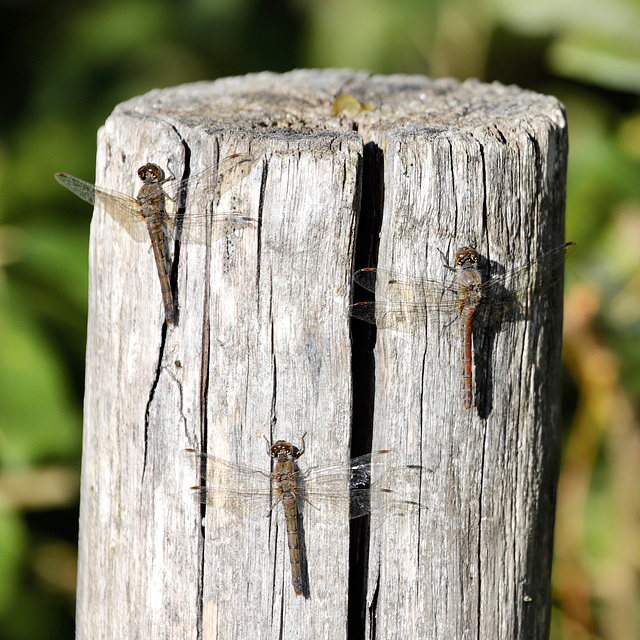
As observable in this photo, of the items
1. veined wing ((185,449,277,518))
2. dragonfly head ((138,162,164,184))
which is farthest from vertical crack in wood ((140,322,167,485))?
dragonfly head ((138,162,164,184))

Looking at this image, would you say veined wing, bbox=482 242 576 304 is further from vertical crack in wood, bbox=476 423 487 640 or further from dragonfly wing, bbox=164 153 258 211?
dragonfly wing, bbox=164 153 258 211

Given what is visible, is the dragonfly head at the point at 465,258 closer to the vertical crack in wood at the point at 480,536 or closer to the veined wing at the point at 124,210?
the vertical crack in wood at the point at 480,536

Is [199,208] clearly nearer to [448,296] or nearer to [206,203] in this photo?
[206,203]

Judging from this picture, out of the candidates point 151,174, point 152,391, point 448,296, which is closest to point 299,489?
point 152,391

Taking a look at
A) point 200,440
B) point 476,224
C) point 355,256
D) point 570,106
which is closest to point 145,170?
point 355,256

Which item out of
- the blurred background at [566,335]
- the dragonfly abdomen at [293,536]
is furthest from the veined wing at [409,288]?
the blurred background at [566,335]

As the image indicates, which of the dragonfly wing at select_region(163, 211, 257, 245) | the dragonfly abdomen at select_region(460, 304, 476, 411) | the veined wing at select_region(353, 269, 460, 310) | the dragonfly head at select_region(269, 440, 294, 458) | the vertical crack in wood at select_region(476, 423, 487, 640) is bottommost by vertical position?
the vertical crack in wood at select_region(476, 423, 487, 640)
